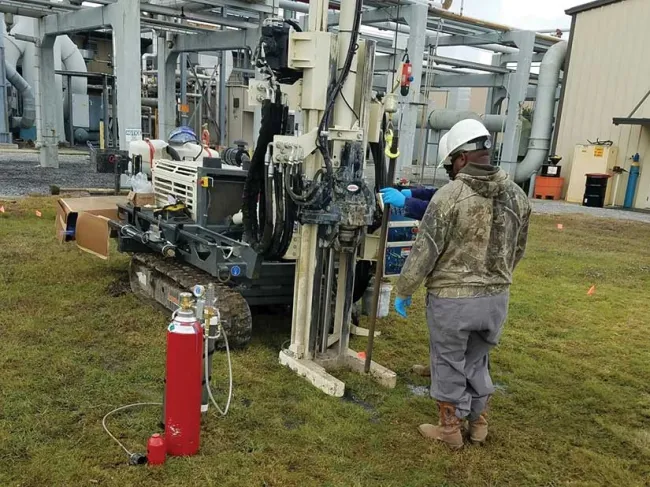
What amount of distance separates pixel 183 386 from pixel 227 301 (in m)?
1.35

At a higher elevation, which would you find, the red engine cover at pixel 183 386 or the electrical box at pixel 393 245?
the electrical box at pixel 393 245

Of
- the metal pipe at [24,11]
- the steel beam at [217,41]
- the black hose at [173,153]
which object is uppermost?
the metal pipe at [24,11]

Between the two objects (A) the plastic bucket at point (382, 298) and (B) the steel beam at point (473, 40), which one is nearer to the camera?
(A) the plastic bucket at point (382, 298)

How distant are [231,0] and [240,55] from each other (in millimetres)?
10336

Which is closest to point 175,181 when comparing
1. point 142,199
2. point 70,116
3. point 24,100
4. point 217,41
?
point 142,199

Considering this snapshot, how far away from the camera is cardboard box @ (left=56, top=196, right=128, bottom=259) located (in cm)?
504

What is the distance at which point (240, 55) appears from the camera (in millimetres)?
22062

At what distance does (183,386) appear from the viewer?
2666mm

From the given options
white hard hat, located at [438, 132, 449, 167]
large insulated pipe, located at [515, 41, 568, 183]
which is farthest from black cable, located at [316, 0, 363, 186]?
large insulated pipe, located at [515, 41, 568, 183]

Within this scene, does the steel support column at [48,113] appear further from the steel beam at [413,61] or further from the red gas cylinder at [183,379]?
the red gas cylinder at [183,379]

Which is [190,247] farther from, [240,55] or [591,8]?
[240,55]

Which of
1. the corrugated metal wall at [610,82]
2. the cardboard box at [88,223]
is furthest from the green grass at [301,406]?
the corrugated metal wall at [610,82]

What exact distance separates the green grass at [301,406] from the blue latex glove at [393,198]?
1213 millimetres

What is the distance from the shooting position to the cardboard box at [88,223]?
5043mm
